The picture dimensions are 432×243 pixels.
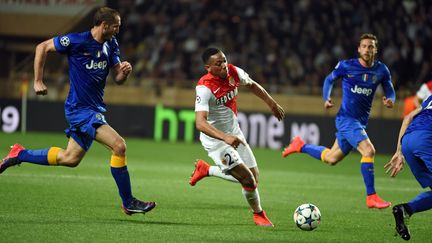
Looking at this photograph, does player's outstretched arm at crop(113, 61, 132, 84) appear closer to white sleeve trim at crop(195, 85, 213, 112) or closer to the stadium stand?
white sleeve trim at crop(195, 85, 213, 112)

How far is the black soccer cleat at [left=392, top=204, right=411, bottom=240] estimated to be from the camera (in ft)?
26.4

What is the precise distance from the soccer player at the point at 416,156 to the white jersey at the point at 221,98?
212 cm

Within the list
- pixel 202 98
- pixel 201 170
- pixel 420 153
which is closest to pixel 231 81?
pixel 202 98

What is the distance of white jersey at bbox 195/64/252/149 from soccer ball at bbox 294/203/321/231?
3.95 feet

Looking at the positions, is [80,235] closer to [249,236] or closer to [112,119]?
[249,236]

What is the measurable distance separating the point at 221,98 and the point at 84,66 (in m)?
1.56

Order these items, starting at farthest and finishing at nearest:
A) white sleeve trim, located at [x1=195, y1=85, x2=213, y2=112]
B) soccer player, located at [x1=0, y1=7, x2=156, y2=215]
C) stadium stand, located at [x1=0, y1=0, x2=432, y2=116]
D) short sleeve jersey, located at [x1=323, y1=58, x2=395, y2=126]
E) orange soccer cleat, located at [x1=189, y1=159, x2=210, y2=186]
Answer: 1. stadium stand, located at [x1=0, y1=0, x2=432, y2=116]
2. short sleeve jersey, located at [x1=323, y1=58, x2=395, y2=126]
3. orange soccer cleat, located at [x1=189, y1=159, x2=210, y2=186]
4. soccer player, located at [x1=0, y1=7, x2=156, y2=215]
5. white sleeve trim, located at [x1=195, y1=85, x2=213, y2=112]

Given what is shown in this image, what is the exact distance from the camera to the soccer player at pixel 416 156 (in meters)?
7.94

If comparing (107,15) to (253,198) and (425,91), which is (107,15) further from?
(425,91)

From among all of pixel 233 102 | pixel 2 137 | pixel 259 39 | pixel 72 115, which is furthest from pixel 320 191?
pixel 259 39

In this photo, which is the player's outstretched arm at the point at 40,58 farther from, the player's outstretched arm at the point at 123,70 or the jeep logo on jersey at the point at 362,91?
the jeep logo on jersey at the point at 362,91

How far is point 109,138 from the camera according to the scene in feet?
30.2

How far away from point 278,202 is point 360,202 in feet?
4.32

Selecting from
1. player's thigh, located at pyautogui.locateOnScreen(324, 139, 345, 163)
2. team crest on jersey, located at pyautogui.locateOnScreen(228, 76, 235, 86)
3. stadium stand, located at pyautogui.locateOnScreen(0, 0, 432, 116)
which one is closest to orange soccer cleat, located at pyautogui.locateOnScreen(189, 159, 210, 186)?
team crest on jersey, located at pyautogui.locateOnScreen(228, 76, 235, 86)
